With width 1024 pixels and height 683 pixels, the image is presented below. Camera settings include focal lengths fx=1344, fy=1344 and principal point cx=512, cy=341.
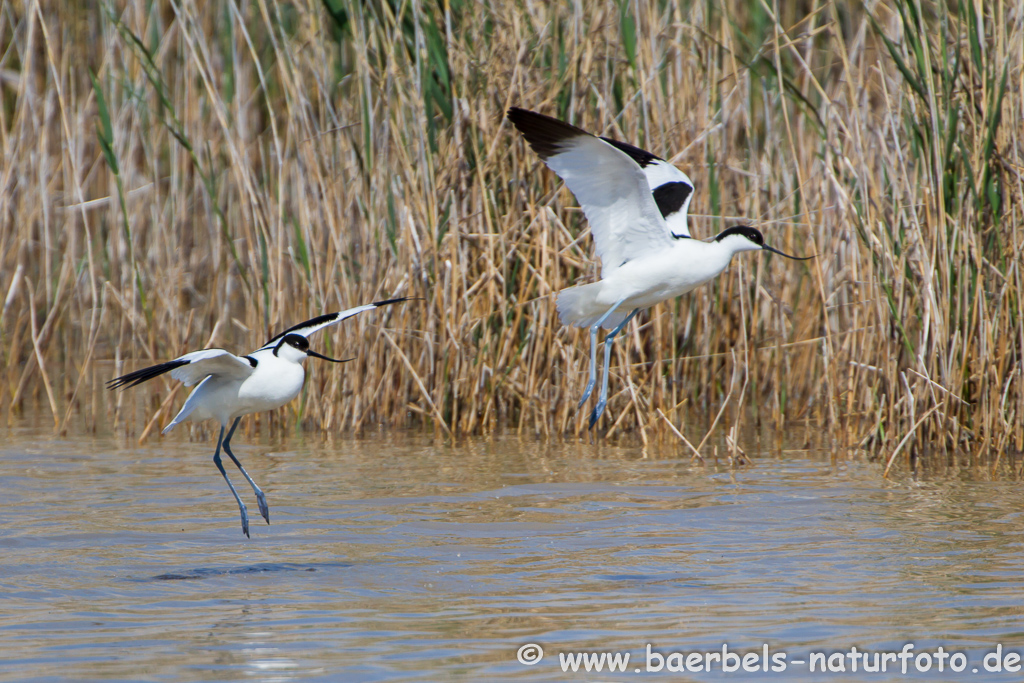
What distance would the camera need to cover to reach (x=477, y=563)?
4715mm

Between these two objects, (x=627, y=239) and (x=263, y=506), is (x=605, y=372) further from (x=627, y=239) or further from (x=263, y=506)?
(x=263, y=506)

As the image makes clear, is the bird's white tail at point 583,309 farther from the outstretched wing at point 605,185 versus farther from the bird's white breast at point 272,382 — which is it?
the bird's white breast at point 272,382

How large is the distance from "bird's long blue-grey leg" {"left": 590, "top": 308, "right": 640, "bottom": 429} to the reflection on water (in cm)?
27

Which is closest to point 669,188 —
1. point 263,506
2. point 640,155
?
point 640,155

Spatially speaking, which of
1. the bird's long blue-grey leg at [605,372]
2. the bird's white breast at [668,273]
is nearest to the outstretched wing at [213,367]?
the bird's long blue-grey leg at [605,372]

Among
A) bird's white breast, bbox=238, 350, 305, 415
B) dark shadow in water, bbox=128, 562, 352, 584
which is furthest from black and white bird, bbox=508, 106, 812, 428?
dark shadow in water, bbox=128, 562, 352, 584

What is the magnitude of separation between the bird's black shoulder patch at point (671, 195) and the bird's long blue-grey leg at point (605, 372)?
0.57m

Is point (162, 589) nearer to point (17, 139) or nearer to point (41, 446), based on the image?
point (41, 446)

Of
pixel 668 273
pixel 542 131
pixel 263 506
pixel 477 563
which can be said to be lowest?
pixel 477 563

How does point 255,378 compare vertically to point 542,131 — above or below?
below

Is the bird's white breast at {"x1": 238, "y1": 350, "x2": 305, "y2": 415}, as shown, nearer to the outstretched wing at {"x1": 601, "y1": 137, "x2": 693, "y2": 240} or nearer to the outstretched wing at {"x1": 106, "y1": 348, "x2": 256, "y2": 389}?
the outstretched wing at {"x1": 106, "y1": 348, "x2": 256, "y2": 389}

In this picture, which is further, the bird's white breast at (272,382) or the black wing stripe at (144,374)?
the bird's white breast at (272,382)

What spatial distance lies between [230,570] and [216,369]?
1.07 meters

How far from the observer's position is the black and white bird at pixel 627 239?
241 inches
